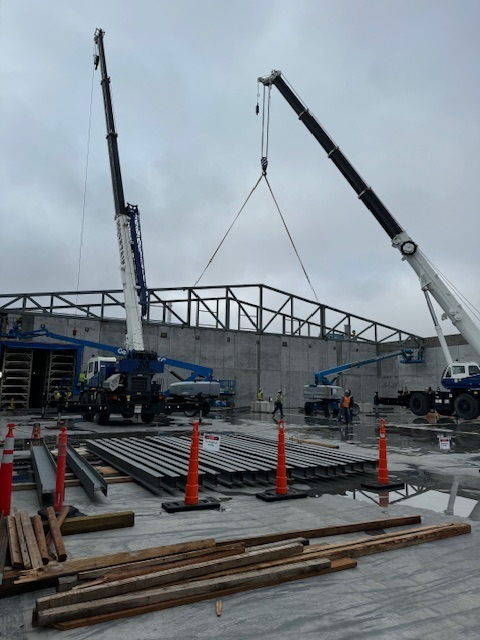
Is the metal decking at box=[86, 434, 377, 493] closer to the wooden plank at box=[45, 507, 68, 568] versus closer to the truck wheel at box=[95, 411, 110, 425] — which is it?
the wooden plank at box=[45, 507, 68, 568]

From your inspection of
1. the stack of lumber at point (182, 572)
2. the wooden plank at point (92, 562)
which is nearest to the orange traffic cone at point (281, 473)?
the stack of lumber at point (182, 572)

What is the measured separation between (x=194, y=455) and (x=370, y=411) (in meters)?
29.5

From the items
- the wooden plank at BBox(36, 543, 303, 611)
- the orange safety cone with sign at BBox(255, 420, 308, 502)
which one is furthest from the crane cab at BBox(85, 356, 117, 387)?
the wooden plank at BBox(36, 543, 303, 611)

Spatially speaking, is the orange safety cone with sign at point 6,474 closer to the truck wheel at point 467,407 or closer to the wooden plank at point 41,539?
the wooden plank at point 41,539

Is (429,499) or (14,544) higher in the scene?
(14,544)

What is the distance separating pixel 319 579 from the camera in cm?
394

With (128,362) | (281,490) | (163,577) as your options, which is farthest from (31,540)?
(128,362)

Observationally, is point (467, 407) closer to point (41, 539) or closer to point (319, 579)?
point (319, 579)

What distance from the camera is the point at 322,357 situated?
43.4m

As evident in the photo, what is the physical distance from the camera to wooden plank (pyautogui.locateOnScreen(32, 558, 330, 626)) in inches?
121

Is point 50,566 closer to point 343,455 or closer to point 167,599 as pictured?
point 167,599

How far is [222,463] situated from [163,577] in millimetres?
5117

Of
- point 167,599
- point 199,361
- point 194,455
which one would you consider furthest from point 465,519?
point 199,361

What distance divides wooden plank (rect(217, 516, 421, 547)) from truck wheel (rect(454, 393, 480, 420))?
2253 centimetres
